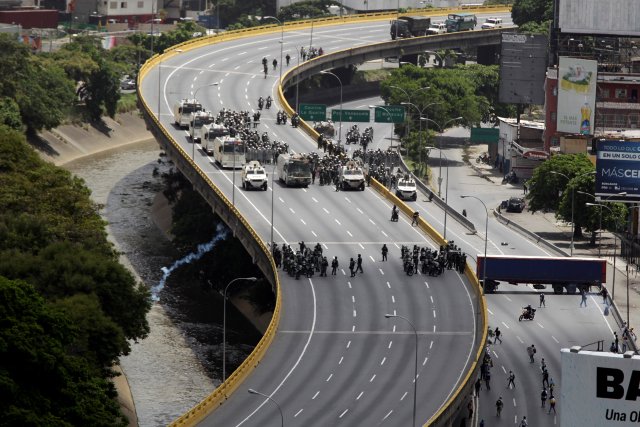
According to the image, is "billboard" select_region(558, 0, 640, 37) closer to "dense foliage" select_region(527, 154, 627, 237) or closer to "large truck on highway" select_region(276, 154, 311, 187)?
"dense foliage" select_region(527, 154, 627, 237)

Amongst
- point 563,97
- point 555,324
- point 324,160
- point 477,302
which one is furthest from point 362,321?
point 563,97

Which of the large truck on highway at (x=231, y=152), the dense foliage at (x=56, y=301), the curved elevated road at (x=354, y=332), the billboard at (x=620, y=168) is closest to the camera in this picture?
the dense foliage at (x=56, y=301)

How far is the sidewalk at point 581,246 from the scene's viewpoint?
5778 inches

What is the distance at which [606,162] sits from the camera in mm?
157875

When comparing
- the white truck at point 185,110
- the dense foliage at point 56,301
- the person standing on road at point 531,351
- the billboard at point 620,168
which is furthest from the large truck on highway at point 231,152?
the person standing on road at point 531,351

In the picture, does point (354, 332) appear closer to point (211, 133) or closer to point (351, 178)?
point (351, 178)

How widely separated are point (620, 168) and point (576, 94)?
110ft

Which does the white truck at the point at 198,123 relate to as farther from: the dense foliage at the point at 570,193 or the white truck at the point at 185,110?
the dense foliage at the point at 570,193

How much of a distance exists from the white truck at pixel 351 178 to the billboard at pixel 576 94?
101 ft

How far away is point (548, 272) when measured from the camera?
14500cm

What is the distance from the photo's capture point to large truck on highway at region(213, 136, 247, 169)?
172 metres

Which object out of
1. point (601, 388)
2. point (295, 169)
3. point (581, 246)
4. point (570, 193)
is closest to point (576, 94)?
point (570, 193)

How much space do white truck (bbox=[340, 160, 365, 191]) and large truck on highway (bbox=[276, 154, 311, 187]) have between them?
3294 millimetres

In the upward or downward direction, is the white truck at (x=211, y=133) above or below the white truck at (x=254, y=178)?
above
